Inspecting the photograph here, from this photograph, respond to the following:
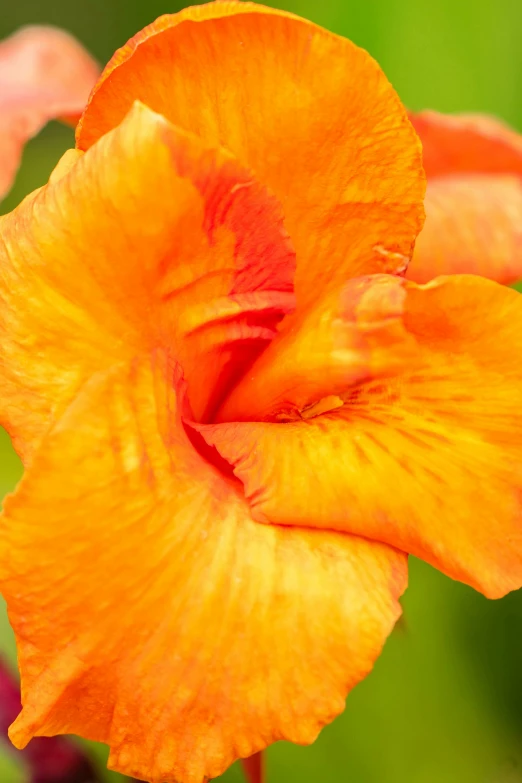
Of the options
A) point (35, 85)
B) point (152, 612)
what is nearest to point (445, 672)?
point (152, 612)

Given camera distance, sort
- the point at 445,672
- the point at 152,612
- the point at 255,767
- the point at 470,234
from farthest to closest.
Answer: the point at 445,672, the point at 470,234, the point at 255,767, the point at 152,612

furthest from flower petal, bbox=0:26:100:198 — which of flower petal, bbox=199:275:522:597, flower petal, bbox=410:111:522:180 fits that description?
flower petal, bbox=199:275:522:597

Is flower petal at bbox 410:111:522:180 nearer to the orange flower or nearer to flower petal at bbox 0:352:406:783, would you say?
the orange flower

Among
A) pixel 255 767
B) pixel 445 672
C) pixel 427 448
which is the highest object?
pixel 427 448

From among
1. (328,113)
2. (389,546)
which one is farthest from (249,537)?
(328,113)

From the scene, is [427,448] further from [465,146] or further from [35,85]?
[35,85]

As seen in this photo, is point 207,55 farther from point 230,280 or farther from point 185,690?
point 185,690
